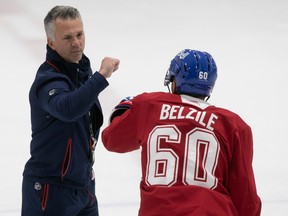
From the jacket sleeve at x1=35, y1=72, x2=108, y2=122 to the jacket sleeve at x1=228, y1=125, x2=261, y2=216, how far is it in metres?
0.46

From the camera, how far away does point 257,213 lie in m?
2.09

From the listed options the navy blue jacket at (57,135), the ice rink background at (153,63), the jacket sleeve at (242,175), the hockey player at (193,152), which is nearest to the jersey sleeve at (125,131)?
the hockey player at (193,152)

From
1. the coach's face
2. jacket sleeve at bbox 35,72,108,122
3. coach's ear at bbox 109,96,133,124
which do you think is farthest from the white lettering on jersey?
the coach's face

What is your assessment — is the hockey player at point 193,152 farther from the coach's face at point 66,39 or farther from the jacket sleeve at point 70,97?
the coach's face at point 66,39

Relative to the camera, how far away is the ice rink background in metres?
3.49

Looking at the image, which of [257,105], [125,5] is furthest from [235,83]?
[125,5]

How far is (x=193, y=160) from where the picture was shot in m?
1.96

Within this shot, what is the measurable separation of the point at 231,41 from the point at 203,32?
223 millimetres

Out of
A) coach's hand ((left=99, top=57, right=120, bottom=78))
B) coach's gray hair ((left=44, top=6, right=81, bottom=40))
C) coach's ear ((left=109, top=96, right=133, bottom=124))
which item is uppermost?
coach's gray hair ((left=44, top=6, right=81, bottom=40))

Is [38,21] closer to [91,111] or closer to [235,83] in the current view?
[235,83]

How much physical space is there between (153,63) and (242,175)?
2918 millimetres

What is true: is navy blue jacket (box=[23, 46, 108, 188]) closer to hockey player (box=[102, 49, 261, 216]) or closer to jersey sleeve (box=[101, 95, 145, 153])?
jersey sleeve (box=[101, 95, 145, 153])

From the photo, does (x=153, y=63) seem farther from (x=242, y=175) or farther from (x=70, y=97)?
(x=242, y=175)

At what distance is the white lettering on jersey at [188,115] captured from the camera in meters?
1.99
